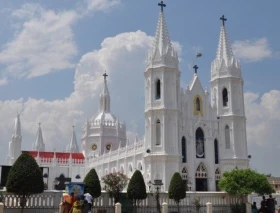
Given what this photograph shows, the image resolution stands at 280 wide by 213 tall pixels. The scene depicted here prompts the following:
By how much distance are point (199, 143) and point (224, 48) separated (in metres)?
14.9

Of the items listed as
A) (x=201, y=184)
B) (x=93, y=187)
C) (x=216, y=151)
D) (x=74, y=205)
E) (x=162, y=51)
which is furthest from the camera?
(x=216, y=151)

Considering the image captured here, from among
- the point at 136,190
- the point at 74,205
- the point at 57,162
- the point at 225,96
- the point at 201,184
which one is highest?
the point at 225,96

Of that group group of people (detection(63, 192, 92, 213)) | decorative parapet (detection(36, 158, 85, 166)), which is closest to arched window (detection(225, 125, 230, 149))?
decorative parapet (detection(36, 158, 85, 166))

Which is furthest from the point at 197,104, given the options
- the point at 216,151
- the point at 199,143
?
the point at 216,151

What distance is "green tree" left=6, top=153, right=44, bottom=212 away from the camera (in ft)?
93.3

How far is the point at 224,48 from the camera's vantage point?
60750mm

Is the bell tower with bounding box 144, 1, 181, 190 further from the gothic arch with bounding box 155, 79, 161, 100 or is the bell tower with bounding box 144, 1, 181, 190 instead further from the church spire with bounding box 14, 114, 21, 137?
the church spire with bounding box 14, 114, 21, 137

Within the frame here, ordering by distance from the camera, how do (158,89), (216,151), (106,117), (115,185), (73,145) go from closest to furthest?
(115,185)
(158,89)
(216,151)
(106,117)
(73,145)

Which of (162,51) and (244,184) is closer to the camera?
(244,184)

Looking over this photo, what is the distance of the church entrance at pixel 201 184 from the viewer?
5475 cm

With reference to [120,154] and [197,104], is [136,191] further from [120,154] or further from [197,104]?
[120,154]

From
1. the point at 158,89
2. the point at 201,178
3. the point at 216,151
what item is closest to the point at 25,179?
the point at 158,89

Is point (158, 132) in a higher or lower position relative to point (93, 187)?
higher

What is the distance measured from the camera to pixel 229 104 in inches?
2291
